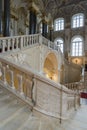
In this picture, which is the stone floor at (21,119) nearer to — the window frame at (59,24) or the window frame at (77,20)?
the window frame at (77,20)

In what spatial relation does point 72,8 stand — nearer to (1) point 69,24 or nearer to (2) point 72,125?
(1) point 69,24

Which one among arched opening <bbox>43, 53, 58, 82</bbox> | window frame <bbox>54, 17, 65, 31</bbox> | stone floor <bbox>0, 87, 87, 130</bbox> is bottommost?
arched opening <bbox>43, 53, 58, 82</bbox>

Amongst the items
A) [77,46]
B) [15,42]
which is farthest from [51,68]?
[15,42]

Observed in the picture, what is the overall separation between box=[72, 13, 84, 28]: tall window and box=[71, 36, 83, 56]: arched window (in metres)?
1.85

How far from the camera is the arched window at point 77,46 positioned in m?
21.0

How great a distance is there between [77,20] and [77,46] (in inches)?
149

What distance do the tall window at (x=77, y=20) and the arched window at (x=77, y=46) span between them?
1.85 m

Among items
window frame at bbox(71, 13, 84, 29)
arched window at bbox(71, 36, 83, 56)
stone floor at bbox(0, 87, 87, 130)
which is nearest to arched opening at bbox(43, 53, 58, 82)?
arched window at bbox(71, 36, 83, 56)

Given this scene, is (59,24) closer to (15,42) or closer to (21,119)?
(15,42)

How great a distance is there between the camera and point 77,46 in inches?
840

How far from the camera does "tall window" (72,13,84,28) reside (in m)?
21.5

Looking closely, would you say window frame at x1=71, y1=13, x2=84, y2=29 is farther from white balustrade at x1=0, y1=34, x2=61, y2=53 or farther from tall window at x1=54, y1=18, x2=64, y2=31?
white balustrade at x1=0, y1=34, x2=61, y2=53

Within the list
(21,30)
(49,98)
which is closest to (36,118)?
(49,98)

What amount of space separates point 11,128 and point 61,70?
44.5 ft
